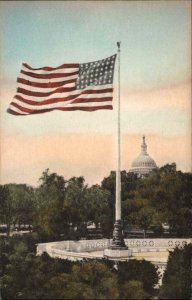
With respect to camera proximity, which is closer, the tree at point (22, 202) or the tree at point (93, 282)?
the tree at point (93, 282)

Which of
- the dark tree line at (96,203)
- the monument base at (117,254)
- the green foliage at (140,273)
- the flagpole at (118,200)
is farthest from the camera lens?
the monument base at (117,254)

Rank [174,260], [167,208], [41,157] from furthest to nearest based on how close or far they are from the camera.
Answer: [167,208]
[41,157]
[174,260]

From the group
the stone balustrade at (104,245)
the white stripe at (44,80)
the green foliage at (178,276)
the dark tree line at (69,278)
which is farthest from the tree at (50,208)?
the green foliage at (178,276)

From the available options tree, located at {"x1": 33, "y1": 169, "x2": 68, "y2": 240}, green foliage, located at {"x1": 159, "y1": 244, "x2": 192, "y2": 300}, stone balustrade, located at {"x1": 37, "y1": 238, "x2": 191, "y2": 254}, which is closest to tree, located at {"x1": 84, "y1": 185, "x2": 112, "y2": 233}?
stone balustrade, located at {"x1": 37, "y1": 238, "x2": 191, "y2": 254}

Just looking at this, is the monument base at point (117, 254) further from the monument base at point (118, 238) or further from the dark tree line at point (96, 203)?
the dark tree line at point (96, 203)

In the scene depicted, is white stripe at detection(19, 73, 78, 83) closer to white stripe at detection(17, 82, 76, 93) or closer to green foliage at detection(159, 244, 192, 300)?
white stripe at detection(17, 82, 76, 93)

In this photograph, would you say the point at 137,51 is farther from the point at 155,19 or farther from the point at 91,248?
the point at 91,248

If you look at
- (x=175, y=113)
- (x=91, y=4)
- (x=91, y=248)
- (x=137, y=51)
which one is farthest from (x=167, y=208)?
(x=91, y=4)
